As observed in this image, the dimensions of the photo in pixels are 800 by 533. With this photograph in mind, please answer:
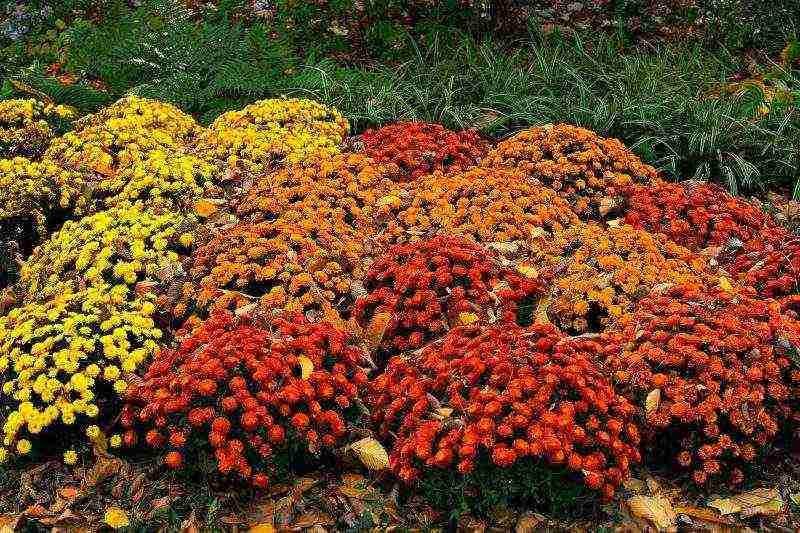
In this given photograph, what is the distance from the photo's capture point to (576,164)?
5.40 m

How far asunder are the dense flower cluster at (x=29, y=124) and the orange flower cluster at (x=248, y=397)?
9.78 feet

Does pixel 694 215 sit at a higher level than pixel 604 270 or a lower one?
lower

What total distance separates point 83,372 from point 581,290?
82.7 inches

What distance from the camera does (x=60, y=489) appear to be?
10.9 feet

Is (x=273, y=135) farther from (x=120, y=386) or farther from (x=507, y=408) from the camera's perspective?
(x=507, y=408)

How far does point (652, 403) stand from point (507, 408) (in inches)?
22.7

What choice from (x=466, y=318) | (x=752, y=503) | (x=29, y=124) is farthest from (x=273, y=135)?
(x=752, y=503)

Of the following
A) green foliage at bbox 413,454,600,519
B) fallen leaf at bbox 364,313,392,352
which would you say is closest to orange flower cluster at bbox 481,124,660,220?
fallen leaf at bbox 364,313,392,352

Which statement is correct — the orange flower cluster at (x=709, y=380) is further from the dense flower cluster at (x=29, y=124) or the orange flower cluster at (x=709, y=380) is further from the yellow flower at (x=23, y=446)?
the dense flower cluster at (x=29, y=124)

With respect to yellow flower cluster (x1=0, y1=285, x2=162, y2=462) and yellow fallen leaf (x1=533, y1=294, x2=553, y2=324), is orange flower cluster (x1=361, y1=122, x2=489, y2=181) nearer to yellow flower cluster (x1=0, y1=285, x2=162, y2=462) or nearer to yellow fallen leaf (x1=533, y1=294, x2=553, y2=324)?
yellow fallen leaf (x1=533, y1=294, x2=553, y2=324)

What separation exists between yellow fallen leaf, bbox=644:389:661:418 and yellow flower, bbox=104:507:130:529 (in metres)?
1.88

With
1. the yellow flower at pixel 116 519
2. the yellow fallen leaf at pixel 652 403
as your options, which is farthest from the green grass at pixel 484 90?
the yellow flower at pixel 116 519

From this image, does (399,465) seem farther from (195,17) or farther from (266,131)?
(195,17)

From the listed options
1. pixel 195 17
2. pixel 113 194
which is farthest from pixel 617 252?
pixel 195 17
